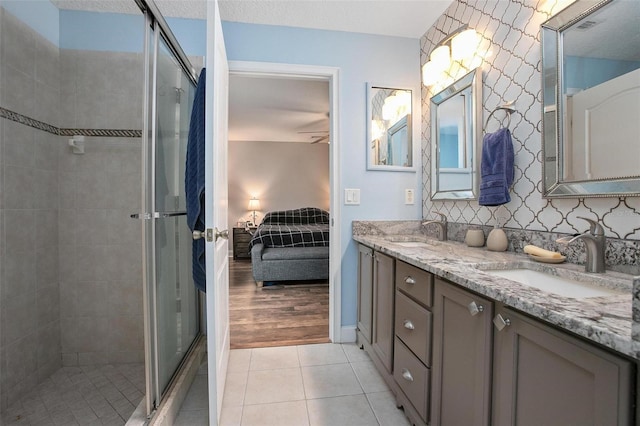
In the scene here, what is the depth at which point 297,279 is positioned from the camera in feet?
12.6

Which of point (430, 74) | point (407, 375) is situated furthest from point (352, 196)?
point (407, 375)

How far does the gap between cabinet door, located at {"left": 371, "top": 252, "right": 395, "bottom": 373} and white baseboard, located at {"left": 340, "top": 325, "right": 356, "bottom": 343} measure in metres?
0.37

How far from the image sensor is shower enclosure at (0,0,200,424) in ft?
5.07

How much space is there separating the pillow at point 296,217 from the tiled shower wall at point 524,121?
12.6 ft

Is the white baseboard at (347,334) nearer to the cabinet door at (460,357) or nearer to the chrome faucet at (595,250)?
the cabinet door at (460,357)

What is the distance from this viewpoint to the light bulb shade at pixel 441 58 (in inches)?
75.7

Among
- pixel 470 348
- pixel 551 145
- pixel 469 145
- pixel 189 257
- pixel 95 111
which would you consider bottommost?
pixel 470 348

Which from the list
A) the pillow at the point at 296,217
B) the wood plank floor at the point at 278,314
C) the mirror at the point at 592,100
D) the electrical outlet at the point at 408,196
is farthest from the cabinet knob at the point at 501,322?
the pillow at the point at 296,217

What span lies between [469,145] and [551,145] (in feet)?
1.82

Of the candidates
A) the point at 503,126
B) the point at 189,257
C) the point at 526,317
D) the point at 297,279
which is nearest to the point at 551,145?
the point at 503,126

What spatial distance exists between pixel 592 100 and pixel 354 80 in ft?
4.95

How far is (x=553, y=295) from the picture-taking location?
75cm

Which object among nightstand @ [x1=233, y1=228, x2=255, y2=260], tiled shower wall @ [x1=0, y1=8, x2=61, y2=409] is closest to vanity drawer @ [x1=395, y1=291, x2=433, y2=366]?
tiled shower wall @ [x1=0, y1=8, x2=61, y2=409]

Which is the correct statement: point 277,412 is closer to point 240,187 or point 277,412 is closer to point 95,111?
point 95,111
